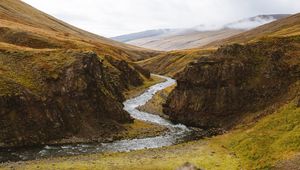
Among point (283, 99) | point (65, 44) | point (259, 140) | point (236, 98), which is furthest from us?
point (65, 44)

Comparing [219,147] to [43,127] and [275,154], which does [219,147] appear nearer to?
[275,154]

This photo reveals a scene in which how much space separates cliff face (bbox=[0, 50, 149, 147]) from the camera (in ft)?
258

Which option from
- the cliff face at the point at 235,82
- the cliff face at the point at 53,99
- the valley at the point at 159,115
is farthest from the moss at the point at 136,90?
the cliff face at the point at 53,99

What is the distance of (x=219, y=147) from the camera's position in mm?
76250

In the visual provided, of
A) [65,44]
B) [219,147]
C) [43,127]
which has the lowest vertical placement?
[219,147]

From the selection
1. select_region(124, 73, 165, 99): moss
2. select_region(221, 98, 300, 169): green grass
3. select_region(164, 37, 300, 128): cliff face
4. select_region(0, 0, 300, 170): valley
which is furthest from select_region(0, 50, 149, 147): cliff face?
select_region(124, 73, 165, 99): moss

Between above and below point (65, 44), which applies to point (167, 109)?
below

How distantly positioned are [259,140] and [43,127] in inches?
1577

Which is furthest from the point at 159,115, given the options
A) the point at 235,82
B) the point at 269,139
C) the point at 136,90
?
the point at 269,139

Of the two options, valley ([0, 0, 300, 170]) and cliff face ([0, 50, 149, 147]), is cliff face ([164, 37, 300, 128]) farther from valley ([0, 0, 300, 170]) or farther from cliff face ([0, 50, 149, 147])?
cliff face ([0, 50, 149, 147])

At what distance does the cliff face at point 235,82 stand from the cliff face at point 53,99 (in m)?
19.7

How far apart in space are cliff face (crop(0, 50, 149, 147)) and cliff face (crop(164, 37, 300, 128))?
64.7 ft

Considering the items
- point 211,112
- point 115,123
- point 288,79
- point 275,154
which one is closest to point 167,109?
point 211,112

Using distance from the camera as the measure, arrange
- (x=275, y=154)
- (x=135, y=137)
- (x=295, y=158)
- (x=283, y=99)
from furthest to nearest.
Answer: (x=283, y=99) → (x=135, y=137) → (x=275, y=154) → (x=295, y=158)
